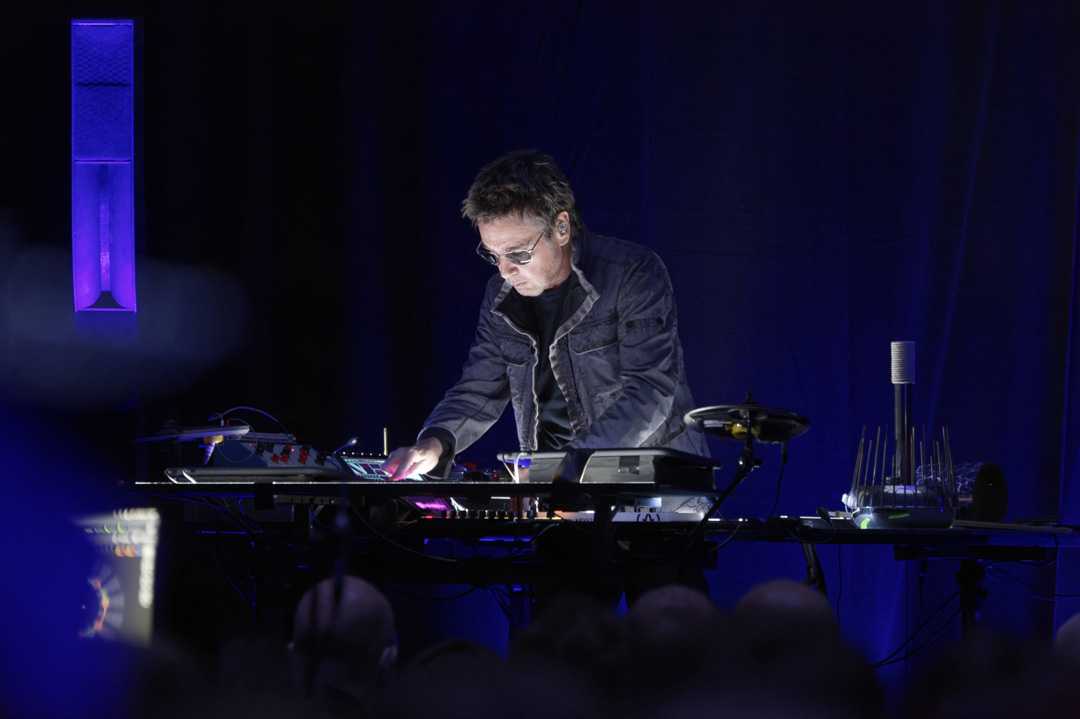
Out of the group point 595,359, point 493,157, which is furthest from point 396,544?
point 493,157

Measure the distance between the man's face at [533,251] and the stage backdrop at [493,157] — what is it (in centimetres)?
73

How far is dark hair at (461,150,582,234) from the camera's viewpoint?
3.56 meters

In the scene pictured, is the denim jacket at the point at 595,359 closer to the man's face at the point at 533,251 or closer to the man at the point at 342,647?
the man's face at the point at 533,251

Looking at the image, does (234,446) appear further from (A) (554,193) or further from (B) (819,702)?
(B) (819,702)

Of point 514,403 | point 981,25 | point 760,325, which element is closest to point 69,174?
point 514,403

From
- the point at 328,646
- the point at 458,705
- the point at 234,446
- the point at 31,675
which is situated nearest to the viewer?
the point at 458,705

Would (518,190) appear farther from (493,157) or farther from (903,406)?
(903,406)

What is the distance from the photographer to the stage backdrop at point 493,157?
4.25 meters

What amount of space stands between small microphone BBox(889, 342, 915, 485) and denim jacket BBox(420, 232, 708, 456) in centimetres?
62

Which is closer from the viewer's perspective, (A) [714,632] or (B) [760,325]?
(A) [714,632]

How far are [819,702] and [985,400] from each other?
3.41 m

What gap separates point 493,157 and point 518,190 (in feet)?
3.10

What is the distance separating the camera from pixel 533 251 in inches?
143

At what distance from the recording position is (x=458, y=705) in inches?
39.7
